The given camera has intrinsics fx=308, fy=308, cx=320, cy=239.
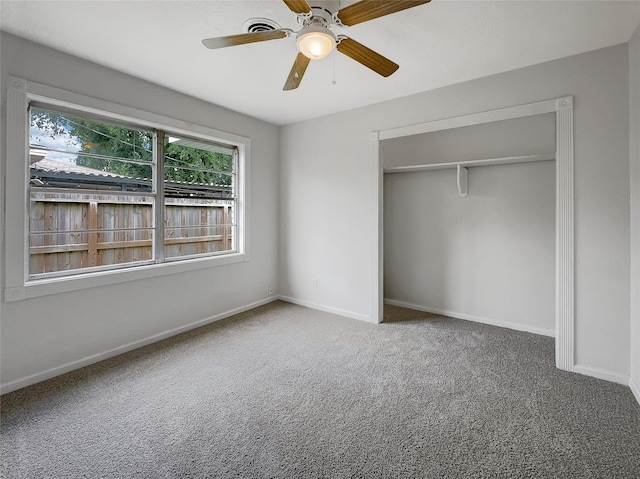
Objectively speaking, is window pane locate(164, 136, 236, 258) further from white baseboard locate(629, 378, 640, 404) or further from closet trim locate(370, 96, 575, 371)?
white baseboard locate(629, 378, 640, 404)

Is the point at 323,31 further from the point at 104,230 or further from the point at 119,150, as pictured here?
the point at 104,230

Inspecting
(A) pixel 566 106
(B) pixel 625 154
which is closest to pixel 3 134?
(A) pixel 566 106

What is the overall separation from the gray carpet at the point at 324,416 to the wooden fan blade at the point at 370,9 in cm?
228

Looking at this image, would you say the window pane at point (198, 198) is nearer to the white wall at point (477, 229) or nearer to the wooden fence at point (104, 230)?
the wooden fence at point (104, 230)

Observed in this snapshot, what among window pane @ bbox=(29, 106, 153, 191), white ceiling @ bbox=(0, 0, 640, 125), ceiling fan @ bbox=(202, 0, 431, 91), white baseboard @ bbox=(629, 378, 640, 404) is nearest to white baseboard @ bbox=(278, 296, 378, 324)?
white baseboard @ bbox=(629, 378, 640, 404)

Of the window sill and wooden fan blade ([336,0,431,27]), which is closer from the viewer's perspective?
wooden fan blade ([336,0,431,27])

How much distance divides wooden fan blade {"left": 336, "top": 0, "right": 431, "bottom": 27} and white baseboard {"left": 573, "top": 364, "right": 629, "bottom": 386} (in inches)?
112

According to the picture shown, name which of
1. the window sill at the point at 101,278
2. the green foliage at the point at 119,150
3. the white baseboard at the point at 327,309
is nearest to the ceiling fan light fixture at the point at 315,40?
the green foliage at the point at 119,150

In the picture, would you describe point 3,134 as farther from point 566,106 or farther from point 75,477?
point 566,106

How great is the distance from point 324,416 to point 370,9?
7.69 feet

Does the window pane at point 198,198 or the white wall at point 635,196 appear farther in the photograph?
the window pane at point 198,198

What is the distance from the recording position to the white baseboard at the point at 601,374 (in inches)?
90.5

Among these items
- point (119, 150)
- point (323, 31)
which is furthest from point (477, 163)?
point (119, 150)

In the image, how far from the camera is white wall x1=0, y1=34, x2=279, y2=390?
2.25 metres
